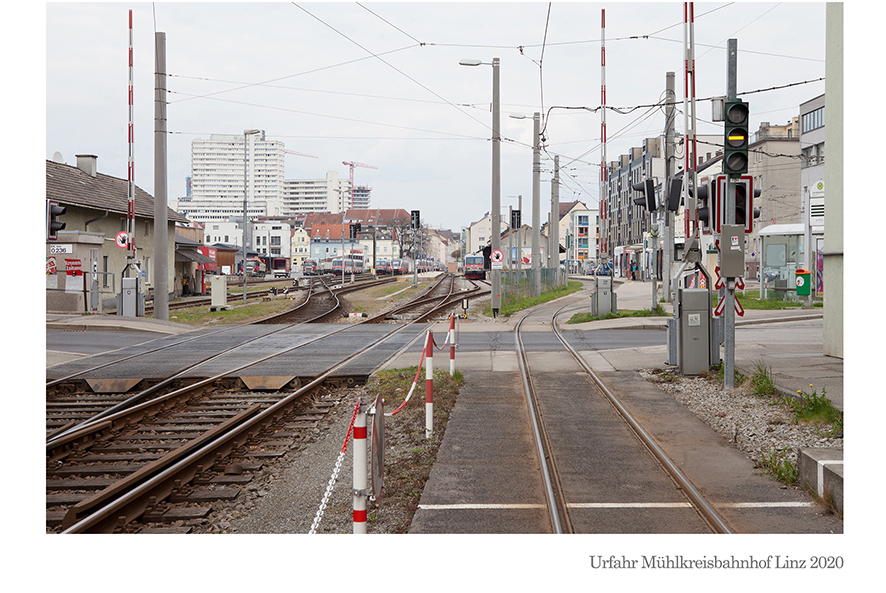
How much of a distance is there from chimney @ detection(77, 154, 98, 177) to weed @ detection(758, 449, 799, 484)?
4230 centimetres

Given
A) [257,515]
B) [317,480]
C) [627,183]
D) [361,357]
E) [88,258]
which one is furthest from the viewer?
[627,183]

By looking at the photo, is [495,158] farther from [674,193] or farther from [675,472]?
[675,472]

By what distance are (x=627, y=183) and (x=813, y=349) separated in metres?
99.8

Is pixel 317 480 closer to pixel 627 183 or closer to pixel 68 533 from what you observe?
pixel 68 533

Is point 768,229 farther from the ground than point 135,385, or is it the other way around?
point 768,229

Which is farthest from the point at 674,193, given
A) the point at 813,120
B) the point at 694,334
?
the point at 813,120

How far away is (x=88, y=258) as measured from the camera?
95.0 feet

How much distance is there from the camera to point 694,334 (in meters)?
13.9

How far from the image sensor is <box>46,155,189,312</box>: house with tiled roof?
28.2 m

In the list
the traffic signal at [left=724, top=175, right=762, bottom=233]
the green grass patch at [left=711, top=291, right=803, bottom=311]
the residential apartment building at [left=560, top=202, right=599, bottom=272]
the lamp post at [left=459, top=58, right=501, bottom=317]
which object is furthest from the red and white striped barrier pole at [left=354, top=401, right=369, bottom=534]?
the residential apartment building at [left=560, top=202, right=599, bottom=272]

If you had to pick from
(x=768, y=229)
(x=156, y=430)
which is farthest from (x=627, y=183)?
(x=156, y=430)

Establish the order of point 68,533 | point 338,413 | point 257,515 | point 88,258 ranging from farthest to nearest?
point 88,258
point 338,413
point 257,515
point 68,533

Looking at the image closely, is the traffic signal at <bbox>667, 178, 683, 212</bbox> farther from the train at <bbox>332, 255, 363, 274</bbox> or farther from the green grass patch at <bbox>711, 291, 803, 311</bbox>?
the train at <bbox>332, 255, 363, 274</bbox>

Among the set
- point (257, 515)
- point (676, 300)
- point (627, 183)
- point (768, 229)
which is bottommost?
point (257, 515)
